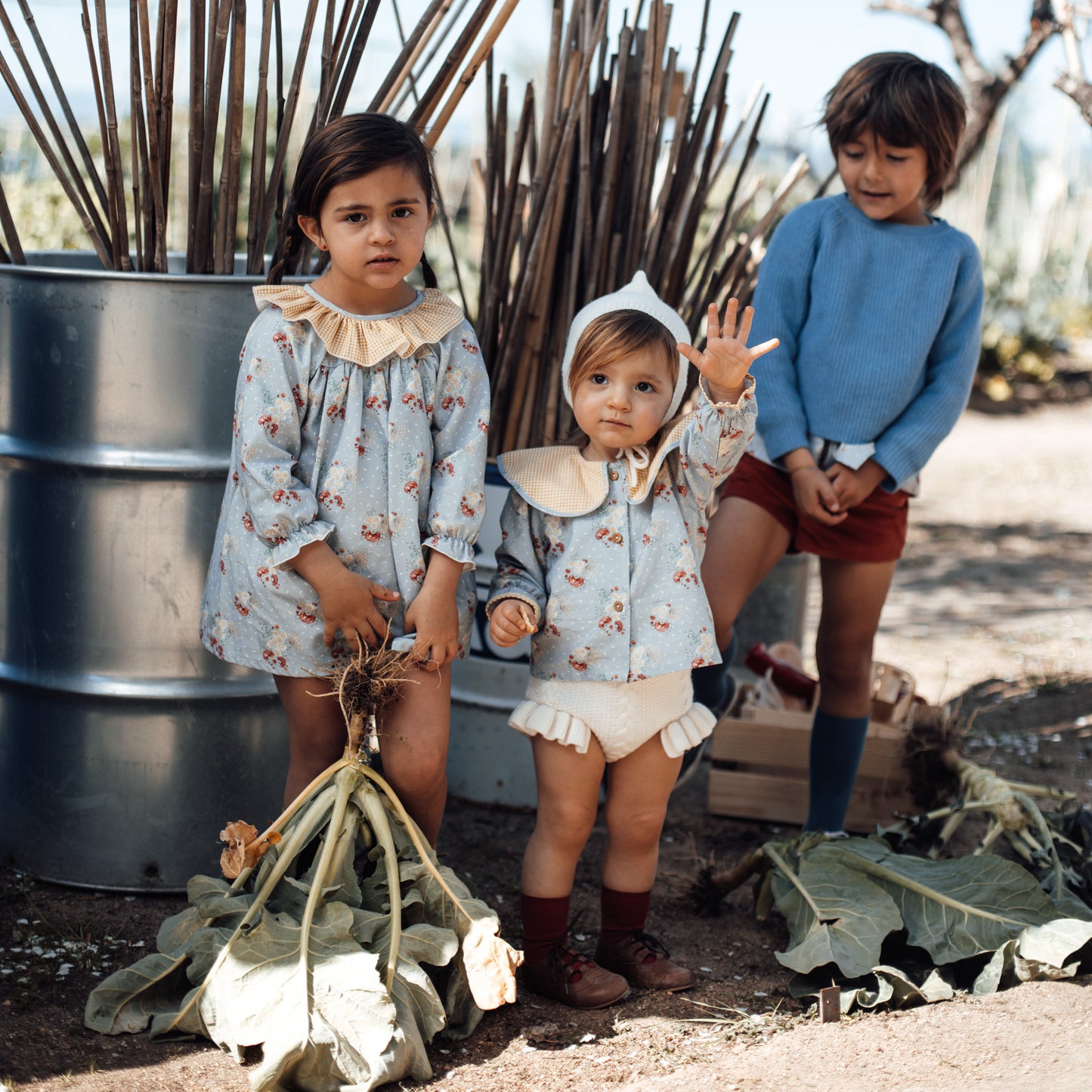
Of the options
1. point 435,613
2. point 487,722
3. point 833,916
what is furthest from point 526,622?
point 487,722

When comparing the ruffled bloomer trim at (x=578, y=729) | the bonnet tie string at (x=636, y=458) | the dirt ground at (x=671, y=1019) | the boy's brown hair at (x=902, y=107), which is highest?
the boy's brown hair at (x=902, y=107)

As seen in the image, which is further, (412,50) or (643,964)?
(412,50)

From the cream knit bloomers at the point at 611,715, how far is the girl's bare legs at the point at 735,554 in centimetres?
37

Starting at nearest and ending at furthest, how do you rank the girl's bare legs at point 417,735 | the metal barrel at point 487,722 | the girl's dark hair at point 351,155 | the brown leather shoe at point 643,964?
the girl's dark hair at point 351,155 → the girl's bare legs at point 417,735 → the brown leather shoe at point 643,964 → the metal barrel at point 487,722

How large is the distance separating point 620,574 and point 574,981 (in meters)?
0.60

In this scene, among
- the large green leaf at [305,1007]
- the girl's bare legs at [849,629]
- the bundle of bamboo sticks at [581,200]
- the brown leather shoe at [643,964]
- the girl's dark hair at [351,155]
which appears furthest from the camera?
the bundle of bamboo sticks at [581,200]

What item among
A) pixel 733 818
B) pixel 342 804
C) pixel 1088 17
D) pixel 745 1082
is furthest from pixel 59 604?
pixel 1088 17

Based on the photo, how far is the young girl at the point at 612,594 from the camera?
5.73 ft

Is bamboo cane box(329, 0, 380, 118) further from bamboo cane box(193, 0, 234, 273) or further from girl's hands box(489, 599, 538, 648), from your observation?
girl's hands box(489, 599, 538, 648)

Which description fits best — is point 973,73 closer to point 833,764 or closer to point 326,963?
point 833,764

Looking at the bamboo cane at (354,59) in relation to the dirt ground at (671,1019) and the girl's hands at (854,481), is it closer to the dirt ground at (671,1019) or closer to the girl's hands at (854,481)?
the girl's hands at (854,481)

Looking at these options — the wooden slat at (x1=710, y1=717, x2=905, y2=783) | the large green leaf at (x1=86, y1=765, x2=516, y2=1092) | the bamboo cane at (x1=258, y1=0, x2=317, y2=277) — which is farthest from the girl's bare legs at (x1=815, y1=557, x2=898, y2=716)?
the bamboo cane at (x1=258, y1=0, x2=317, y2=277)

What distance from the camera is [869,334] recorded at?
218 centimetres

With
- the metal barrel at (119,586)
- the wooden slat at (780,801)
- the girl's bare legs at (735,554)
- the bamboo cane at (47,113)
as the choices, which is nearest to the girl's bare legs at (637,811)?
the girl's bare legs at (735,554)
